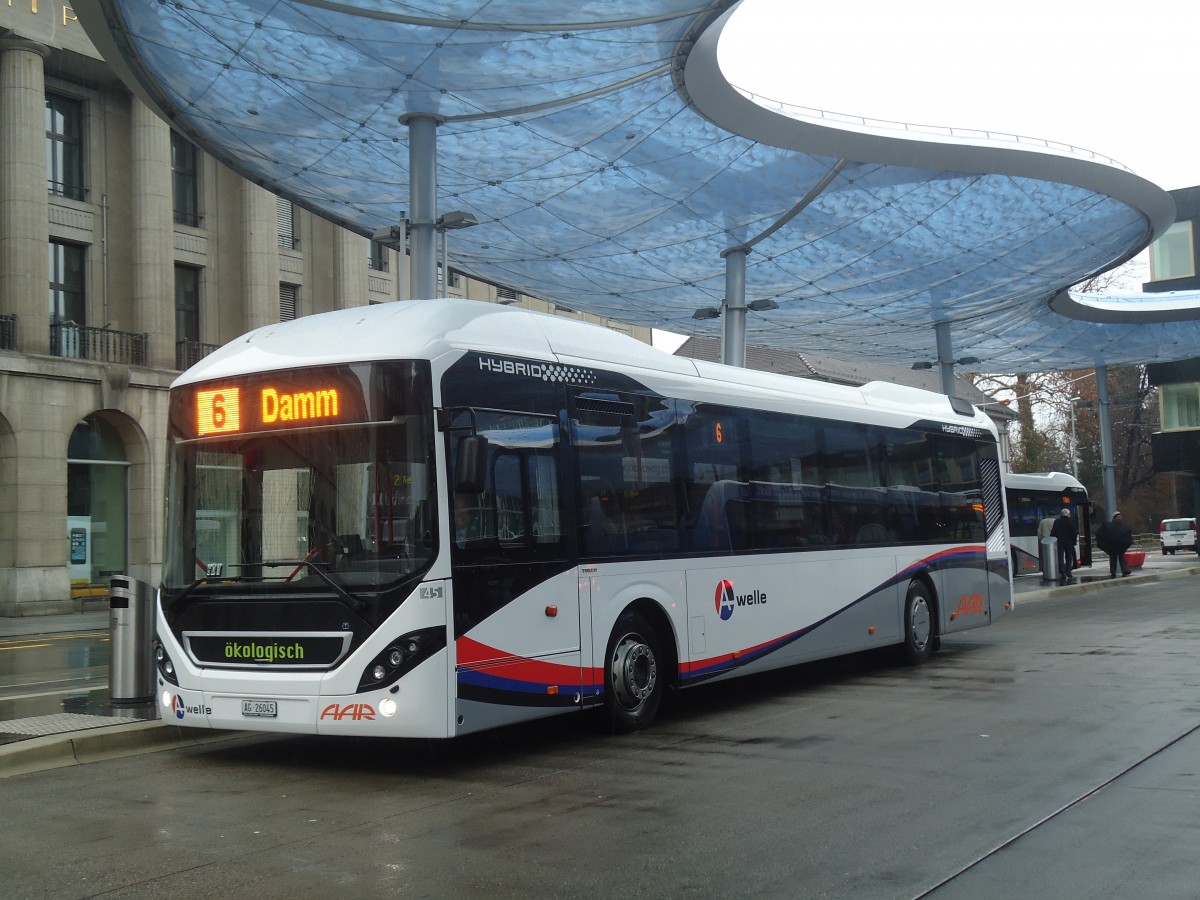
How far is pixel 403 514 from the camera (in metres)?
8.27

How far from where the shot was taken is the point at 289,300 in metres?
39.0

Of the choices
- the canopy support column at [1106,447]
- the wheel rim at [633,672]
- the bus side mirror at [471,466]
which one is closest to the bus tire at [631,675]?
the wheel rim at [633,672]

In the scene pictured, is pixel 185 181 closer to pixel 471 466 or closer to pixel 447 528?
pixel 447 528

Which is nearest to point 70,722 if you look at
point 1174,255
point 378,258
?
point 378,258

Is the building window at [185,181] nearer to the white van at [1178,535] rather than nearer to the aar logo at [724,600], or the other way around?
the aar logo at [724,600]

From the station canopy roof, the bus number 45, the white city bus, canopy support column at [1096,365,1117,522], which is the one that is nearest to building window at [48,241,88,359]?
the station canopy roof

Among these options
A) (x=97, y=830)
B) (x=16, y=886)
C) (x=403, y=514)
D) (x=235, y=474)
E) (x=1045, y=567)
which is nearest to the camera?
(x=16, y=886)

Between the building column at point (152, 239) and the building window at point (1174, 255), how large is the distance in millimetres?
45761

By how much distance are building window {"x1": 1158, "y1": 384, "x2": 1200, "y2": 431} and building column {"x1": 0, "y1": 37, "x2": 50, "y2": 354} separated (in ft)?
164

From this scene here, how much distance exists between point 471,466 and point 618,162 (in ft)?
56.0

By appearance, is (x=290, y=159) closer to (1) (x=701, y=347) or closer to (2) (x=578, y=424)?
(2) (x=578, y=424)

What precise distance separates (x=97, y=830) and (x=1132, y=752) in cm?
659

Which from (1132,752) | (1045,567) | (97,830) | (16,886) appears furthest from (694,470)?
(1045,567)

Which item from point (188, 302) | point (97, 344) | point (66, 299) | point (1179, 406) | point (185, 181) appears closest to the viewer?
point (66, 299)
